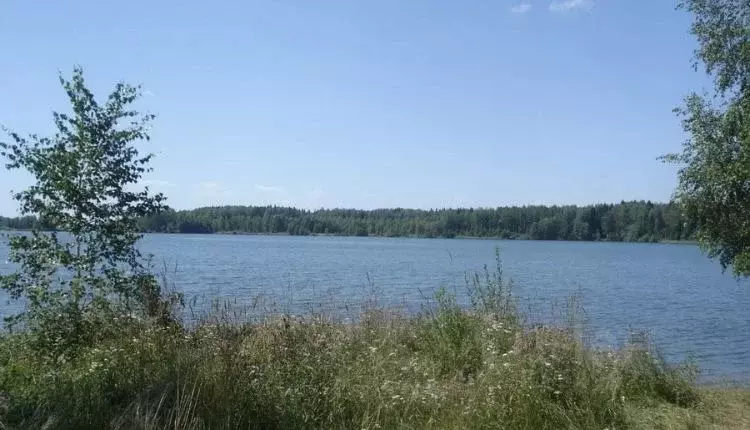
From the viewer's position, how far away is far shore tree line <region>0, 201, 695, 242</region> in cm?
12250

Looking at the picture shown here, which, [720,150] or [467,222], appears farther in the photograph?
[467,222]

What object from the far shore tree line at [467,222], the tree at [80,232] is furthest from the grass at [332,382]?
the far shore tree line at [467,222]

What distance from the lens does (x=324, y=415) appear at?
575 centimetres

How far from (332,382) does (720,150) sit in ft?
26.1

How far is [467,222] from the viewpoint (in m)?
143

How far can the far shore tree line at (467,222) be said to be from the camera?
12250cm

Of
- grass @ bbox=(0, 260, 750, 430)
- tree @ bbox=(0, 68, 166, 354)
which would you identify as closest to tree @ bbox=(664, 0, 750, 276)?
grass @ bbox=(0, 260, 750, 430)

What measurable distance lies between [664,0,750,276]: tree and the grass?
3.30 metres

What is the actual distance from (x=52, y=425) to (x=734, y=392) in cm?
999

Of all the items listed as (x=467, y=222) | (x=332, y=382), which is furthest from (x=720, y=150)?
(x=467, y=222)

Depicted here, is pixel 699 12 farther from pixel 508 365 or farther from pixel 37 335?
pixel 37 335

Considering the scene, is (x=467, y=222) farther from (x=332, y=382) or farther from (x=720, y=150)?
(x=332, y=382)

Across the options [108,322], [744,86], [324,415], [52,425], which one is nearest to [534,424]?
[324,415]

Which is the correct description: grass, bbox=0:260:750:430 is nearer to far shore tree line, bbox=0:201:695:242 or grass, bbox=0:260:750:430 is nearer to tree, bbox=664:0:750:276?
tree, bbox=664:0:750:276
